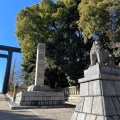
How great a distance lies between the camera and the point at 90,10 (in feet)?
35.6

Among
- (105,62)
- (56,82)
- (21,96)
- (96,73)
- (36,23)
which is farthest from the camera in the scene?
(56,82)

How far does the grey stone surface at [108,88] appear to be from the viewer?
12.4 ft

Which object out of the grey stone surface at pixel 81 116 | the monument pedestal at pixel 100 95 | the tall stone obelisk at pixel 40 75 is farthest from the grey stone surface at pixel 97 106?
the tall stone obelisk at pixel 40 75

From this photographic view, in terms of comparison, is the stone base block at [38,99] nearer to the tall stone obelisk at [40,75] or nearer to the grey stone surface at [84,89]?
the tall stone obelisk at [40,75]

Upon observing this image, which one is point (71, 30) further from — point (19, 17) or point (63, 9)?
point (19, 17)

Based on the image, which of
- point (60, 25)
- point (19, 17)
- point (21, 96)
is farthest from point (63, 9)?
point (21, 96)

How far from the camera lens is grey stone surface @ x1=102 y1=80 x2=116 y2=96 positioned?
12.4 ft

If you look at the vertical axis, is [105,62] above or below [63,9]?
below

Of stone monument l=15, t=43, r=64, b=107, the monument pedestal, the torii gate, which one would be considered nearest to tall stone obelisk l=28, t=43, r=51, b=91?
stone monument l=15, t=43, r=64, b=107

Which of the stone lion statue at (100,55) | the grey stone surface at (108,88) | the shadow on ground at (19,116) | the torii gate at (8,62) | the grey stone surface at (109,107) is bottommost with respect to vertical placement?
the shadow on ground at (19,116)

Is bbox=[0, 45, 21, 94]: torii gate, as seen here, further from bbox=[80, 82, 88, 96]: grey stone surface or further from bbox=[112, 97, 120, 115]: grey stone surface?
bbox=[112, 97, 120, 115]: grey stone surface

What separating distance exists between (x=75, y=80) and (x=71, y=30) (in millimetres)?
4343

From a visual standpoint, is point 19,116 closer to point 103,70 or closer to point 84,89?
point 84,89

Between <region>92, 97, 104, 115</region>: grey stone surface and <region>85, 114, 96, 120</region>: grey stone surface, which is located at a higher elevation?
<region>92, 97, 104, 115</region>: grey stone surface
